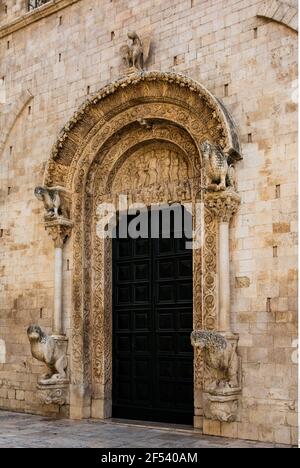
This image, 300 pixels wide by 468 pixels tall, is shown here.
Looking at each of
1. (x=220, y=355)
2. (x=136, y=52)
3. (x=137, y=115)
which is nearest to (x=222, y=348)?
(x=220, y=355)

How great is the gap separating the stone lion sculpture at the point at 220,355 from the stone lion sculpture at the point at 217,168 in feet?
6.80

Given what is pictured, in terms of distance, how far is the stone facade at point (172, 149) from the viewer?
816cm

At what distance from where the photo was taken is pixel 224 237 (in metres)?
8.62

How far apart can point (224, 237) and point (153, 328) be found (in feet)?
7.20

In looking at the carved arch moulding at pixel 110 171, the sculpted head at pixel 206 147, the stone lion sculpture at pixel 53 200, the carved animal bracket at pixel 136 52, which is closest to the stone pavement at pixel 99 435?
the carved arch moulding at pixel 110 171

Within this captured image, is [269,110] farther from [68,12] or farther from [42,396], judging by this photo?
[42,396]

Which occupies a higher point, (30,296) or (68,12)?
(68,12)

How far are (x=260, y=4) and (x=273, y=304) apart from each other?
4330 mm

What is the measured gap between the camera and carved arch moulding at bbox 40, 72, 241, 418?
9492 mm

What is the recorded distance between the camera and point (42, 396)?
10.1 metres

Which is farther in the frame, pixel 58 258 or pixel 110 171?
pixel 110 171

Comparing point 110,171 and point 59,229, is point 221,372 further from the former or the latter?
point 110,171

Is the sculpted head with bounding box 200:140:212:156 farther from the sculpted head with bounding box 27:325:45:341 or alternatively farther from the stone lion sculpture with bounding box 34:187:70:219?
the sculpted head with bounding box 27:325:45:341

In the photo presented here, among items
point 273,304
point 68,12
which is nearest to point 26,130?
point 68,12
